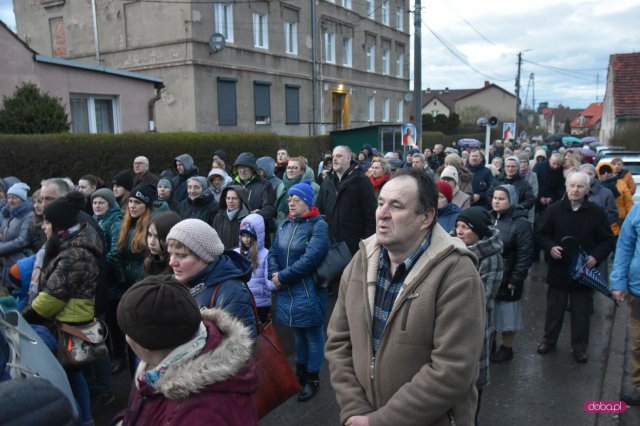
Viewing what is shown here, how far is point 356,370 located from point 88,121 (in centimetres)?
1476

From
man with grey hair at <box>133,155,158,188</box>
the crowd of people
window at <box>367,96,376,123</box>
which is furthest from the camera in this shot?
window at <box>367,96,376,123</box>

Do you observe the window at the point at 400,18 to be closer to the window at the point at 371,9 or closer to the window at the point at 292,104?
the window at the point at 371,9

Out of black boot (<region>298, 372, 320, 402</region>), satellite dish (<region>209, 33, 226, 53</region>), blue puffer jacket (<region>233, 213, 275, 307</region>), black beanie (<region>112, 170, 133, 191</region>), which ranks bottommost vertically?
black boot (<region>298, 372, 320, 402</region>)

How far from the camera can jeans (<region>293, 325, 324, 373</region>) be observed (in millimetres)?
4438

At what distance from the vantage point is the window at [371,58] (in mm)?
33031

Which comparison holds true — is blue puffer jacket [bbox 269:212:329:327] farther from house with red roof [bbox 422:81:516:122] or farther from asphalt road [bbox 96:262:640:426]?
house with red roof [bbox 422:81:516:122]

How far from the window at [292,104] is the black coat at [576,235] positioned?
20927 mm

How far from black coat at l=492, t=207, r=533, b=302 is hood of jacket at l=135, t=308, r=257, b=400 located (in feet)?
11.6

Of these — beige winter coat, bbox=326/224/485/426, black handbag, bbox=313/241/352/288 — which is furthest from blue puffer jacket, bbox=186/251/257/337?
black handbag, bbox=313/241/352/288

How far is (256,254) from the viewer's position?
14.9 ft

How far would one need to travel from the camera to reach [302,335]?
4504 mm

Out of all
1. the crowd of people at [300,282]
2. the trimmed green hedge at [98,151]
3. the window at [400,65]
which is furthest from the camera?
the window at [400,65]

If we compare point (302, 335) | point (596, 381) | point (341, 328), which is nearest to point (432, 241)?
point (341, 328)

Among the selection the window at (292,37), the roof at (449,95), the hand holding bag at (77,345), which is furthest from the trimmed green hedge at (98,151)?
the roof at (449,95)
